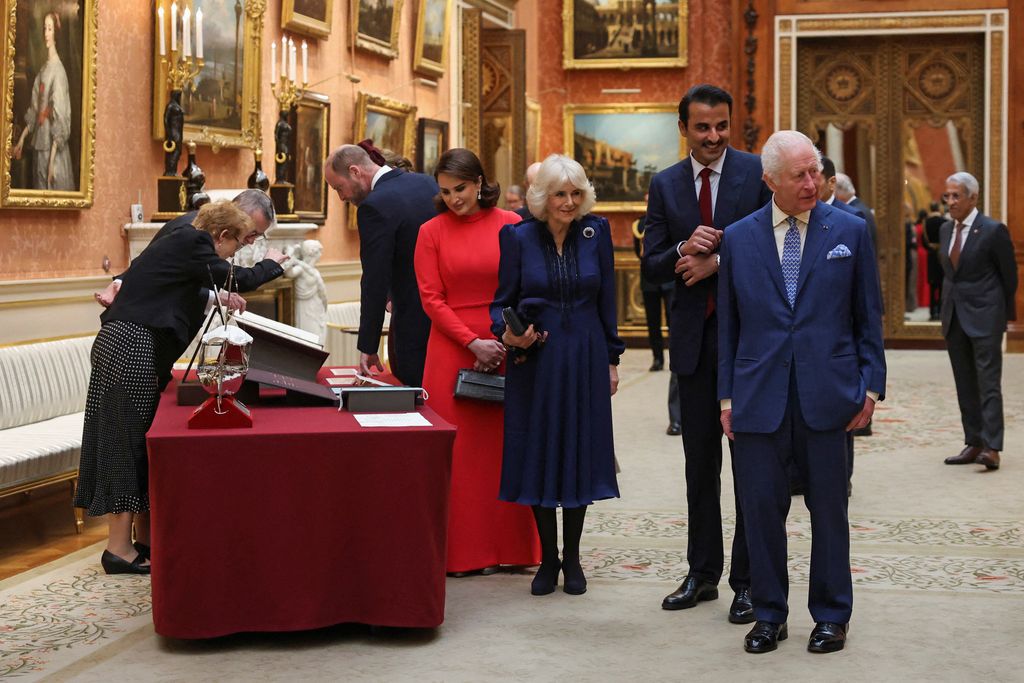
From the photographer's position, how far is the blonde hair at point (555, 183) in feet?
19.0

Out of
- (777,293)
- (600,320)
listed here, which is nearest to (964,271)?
(600,320)

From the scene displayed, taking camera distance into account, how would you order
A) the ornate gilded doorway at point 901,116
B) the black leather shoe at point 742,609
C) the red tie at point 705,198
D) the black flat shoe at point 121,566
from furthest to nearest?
the ornate gilded doorway at point 901,116 < the black flat shoe at point 121,566 < the red tie at point 705,198 < the black leather shoe at point 742,609

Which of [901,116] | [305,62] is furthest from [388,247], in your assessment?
[901,116]

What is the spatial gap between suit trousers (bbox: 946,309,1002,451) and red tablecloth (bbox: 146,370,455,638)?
5417mm

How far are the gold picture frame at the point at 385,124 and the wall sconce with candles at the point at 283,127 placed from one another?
1.51 metres

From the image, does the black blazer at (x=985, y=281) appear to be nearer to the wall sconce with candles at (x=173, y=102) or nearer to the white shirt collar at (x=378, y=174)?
the white shirt collar at (x=378, y=174)

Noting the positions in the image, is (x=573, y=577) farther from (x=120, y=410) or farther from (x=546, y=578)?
(x=120, y=410)

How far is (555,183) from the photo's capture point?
5.79 meters

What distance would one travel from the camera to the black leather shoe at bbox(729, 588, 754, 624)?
214 inches

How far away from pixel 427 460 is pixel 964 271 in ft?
18.7

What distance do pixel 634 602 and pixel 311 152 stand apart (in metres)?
6.64

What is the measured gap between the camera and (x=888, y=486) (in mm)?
8773

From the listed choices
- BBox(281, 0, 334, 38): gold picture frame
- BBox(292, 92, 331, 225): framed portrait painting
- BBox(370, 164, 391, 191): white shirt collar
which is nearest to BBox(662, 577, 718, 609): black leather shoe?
BBox(370, 164, 391, 191): white shirt collar

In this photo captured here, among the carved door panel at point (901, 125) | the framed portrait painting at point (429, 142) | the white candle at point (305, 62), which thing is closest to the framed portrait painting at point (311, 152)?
the white candle at point (305, 62)
